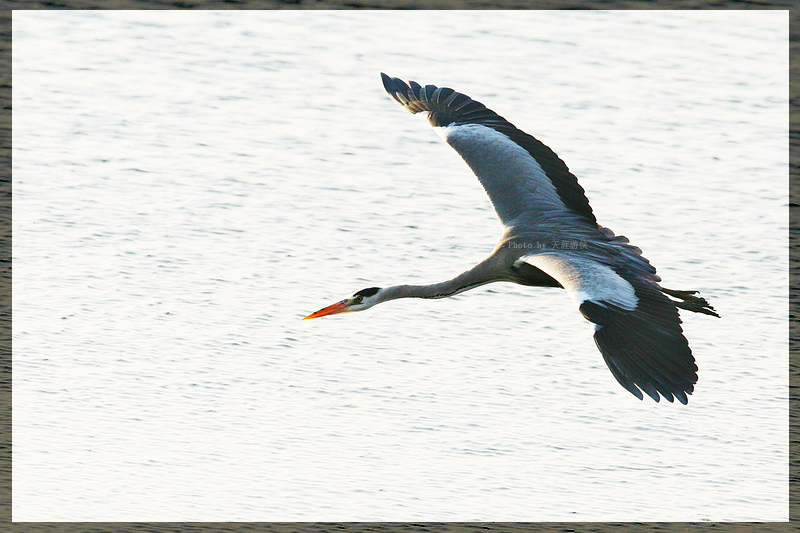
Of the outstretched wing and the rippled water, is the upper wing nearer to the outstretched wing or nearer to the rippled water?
the outstretched wing

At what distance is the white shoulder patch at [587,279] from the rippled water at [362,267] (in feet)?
5.35

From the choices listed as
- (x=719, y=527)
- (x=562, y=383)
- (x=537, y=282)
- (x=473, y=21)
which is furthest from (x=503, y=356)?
(x=473, y=21)

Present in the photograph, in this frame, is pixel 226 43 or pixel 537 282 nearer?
pixel 537 282

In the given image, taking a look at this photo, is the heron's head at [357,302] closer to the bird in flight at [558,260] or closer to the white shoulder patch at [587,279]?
the bird in flight at [558,260]

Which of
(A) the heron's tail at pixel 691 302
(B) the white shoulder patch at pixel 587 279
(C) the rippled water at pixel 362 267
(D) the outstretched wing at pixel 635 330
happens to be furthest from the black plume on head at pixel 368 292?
(A) the heron's tail at pixel 691 302

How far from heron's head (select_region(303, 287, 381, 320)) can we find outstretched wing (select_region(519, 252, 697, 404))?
144 centimetres

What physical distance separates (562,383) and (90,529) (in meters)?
3.11

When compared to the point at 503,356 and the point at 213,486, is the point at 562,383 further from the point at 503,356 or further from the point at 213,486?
the point at 213,486

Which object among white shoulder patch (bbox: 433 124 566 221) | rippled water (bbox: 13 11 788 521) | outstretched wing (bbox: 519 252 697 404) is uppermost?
white shoulder patch (bbox: 433 124 566 221)

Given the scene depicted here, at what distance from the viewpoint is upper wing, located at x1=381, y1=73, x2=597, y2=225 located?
8.30 metres

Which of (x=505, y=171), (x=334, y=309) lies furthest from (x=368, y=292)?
(x=505, y=171)

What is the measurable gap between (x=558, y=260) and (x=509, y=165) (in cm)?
125

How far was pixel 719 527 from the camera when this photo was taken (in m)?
8.28

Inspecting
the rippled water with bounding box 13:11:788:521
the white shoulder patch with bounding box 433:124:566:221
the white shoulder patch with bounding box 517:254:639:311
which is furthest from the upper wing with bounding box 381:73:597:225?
the rippled water with bounding box 13:11:788:521
